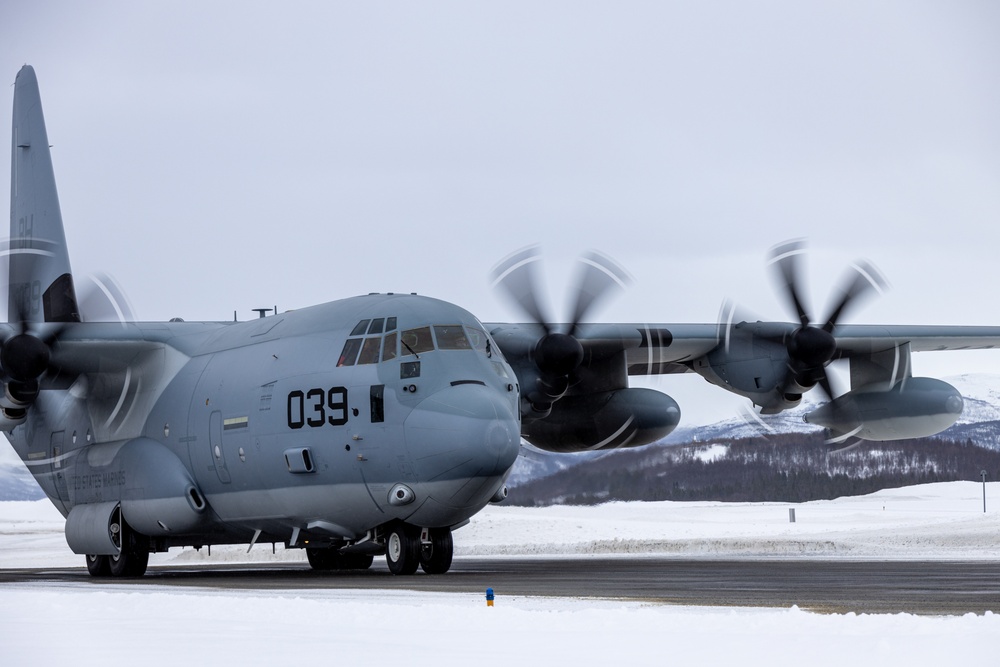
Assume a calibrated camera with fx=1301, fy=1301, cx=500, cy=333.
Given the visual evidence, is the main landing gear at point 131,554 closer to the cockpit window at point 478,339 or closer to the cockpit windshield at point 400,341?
the cockpit windshield at point 400,341

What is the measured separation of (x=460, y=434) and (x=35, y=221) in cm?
1469

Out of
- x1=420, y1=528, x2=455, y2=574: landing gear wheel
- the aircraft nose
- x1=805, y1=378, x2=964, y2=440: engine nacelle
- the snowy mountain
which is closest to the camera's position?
the aircraft nose

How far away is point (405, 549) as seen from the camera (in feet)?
63.9

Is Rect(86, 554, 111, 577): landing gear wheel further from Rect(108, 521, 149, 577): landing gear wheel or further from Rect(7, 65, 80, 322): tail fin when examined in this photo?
Rect(7, 65, 80, 322): tail fin

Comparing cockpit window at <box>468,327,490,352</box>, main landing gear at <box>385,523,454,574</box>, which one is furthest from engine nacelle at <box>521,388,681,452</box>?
main landing gear at <box>385,523,454,574</box>

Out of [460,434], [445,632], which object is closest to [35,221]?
[460,434]

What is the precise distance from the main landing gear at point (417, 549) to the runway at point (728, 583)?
38 cm

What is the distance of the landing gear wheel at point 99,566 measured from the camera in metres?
24.0

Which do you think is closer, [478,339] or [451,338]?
[451,338]

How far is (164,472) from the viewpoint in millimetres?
22516

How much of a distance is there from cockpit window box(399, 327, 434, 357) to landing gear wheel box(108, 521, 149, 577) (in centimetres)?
742

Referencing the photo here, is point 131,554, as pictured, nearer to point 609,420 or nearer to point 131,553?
Result: point 131,553

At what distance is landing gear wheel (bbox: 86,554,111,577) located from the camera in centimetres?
2398

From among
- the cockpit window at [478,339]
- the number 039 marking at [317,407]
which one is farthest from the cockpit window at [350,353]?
the cockpit window at [478,339]
